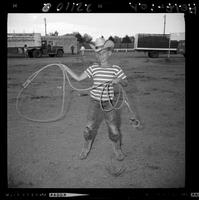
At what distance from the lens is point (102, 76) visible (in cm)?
371

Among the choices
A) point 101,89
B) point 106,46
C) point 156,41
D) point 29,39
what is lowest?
point 101,89

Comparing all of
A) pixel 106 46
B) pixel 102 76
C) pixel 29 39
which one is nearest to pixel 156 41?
pixel 106 46

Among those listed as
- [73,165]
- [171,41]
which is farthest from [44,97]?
[171,41]

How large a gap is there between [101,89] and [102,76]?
0.17 m

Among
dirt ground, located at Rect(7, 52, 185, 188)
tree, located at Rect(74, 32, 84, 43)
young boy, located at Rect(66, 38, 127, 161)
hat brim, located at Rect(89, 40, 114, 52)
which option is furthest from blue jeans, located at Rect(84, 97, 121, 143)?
tree, located at Rect(74, 32, 84, 43)

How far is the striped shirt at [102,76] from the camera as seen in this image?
370 centimetres

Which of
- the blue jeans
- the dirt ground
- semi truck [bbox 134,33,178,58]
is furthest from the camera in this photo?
semi truck [bbox 134,33,178,58]

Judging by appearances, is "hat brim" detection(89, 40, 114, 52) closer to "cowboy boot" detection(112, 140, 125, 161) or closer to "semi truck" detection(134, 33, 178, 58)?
"semi truck" detection(134, 33, 178, 58)

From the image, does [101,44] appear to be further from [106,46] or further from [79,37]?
[79,37]

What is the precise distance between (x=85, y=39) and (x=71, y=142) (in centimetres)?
143

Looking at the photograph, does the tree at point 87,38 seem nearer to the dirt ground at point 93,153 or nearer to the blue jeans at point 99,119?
the dirt ground at point 93,153

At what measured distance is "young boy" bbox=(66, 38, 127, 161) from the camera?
370cm

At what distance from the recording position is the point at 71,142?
4004 millimetres
